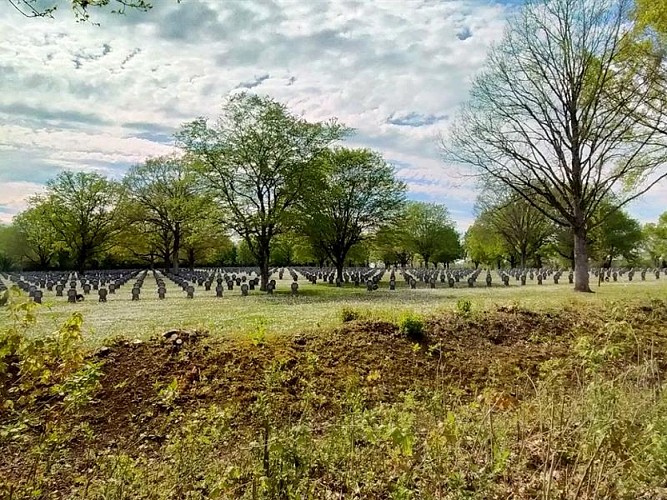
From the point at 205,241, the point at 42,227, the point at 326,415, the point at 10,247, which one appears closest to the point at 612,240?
the point at 205,241

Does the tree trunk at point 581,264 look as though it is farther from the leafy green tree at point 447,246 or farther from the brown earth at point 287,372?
the leafy green tree at point 447,246

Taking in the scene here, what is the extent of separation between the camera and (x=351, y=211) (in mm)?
36125

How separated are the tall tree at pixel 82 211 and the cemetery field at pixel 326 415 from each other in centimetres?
4387

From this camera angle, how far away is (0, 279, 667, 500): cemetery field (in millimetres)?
3662

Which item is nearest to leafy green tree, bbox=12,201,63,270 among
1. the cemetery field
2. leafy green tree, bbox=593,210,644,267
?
the cemetery field

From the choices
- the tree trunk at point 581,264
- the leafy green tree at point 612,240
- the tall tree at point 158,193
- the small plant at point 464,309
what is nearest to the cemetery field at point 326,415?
the small plant at point 464,309

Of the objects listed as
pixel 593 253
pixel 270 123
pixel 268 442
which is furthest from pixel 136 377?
pixel 593 253

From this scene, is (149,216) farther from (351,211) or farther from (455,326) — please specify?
(455,326)

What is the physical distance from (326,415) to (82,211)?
51736mm

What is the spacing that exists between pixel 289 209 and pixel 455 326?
18.0m

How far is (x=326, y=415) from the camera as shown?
673 cm

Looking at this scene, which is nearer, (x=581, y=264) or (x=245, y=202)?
(x=581, y=264)

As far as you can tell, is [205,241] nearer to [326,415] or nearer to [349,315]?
[349,315]

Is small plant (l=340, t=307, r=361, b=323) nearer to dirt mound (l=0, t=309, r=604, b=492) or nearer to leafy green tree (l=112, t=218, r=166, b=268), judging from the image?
dirt mound (l=0, t=309, r=604, b=492)
